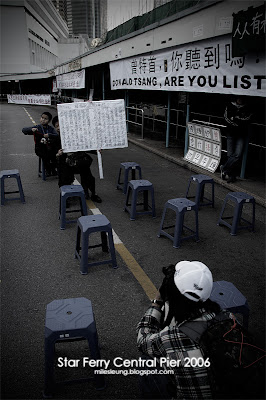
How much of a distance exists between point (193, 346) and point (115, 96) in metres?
26.1

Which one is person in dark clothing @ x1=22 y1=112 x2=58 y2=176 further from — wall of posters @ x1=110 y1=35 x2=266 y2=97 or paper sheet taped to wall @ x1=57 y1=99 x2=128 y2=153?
wall of posters @ x1=110 y1=35 x2=266 y2=97

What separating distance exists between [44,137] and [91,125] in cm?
151

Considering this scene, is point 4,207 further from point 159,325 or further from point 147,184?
point 159,325

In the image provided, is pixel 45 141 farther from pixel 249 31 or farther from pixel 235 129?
pixel 249 31

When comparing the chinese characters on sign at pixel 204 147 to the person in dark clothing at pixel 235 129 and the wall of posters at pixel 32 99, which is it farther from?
the wall of posters at pixel 32 99

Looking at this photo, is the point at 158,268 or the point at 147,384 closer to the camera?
the point at 147,384

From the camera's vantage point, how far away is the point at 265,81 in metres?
6.70

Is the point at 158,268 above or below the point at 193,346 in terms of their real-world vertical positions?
below

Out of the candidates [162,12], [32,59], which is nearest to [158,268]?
[162,12]

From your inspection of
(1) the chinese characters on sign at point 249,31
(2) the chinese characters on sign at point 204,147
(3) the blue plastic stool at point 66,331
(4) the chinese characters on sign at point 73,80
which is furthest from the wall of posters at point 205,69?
(4) the chinese characters on sign at point 73,80

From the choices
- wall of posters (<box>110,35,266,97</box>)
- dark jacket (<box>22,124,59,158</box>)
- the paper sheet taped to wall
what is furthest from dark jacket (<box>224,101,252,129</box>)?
dark jacket (<box>22,124,59,158</box>)

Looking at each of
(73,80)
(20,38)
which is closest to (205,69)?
A: (73,80)

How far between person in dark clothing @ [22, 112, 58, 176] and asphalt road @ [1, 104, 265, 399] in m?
1.20

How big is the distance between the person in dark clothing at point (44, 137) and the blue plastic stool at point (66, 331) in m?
6.33
